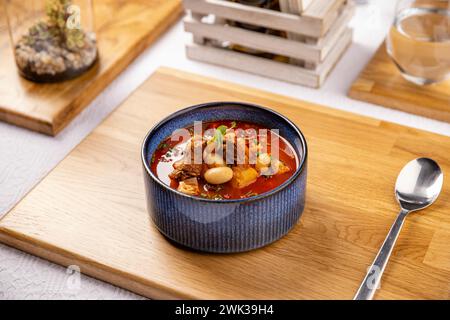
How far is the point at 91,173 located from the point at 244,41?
0.52 meters

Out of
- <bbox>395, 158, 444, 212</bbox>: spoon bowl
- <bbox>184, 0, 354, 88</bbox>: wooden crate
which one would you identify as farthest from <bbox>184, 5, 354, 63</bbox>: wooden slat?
<bbox>395, 158, 444, 212</bbox>: spoon bowl

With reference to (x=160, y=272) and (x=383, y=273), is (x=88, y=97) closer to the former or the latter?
(x=160, y=272)

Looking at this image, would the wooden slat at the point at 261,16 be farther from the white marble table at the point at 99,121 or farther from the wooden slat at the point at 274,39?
the white marble table at the point at 99,121

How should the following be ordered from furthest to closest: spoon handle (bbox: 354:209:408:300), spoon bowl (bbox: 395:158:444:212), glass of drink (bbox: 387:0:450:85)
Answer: glass of drink (bbox: 387:0:450:85)
spoon bowl (bbox: 395:158:444:212)
spoon handle (bbox: 354:209:408:300)

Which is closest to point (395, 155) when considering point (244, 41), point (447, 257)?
point (447, 257)

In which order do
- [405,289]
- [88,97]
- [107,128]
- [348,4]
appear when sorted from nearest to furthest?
[405,289] < [107,128] < [88,97] < [348,4]

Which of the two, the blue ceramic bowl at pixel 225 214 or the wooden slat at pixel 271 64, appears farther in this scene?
the wooden slat at pixel 271 64

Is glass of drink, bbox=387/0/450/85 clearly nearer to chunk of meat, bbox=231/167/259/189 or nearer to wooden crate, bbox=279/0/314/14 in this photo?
wooden crate, bbox=279/0/314/14

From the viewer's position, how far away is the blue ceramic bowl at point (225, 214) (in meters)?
1.07

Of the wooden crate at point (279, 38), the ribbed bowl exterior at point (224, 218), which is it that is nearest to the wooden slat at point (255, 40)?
the wooden crate at point (279, 38)

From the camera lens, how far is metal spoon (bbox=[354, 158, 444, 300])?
1.14m

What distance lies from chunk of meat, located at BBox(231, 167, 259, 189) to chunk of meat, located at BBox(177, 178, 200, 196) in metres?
0.06

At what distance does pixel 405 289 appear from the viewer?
108cm

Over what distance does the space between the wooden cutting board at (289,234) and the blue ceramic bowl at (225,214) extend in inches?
1.0
